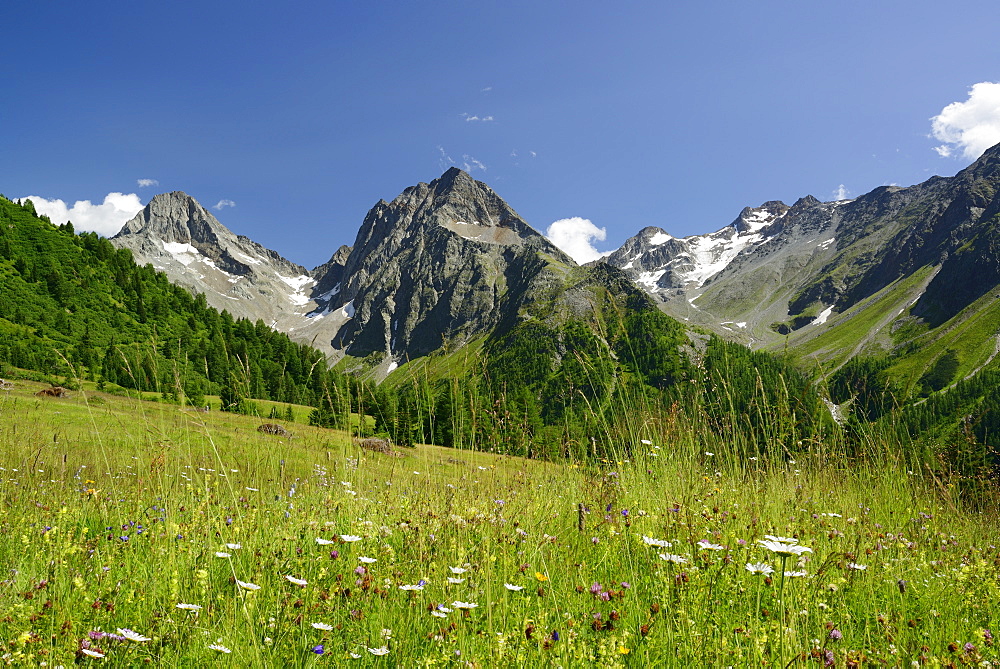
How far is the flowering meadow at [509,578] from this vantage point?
2520mm

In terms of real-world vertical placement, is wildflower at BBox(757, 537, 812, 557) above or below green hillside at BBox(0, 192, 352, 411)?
below

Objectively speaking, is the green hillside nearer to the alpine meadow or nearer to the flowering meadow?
the alpine meadow

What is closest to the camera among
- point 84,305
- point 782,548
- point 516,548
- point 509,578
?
point 782,548

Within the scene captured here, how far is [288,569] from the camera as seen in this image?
348cm

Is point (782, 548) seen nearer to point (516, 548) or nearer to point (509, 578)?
point (509, 578)

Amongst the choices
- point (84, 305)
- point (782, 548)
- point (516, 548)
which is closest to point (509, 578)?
point (516, 548)

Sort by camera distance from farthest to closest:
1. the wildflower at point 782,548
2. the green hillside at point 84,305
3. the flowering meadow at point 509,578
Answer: the green hillside at point 84,305 → the flowering meadow at point 509,578 → the wildflower at point 782,548

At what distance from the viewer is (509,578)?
141 inches

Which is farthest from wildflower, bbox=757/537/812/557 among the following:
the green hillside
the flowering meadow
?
the green hillside

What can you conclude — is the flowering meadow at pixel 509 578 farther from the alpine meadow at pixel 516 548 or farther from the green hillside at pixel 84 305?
the green hillside at pixel 84 305

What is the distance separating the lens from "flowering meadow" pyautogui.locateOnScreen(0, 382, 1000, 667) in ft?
8.27

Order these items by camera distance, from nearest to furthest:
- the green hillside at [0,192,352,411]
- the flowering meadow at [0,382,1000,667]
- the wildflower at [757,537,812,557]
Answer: the wildflower at [757,537,812,557], the flowering meadow at [0,382,1000,667], the green hillside at [0,192,352,411]

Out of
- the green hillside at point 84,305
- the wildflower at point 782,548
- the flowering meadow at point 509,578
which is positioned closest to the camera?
the wildflower at point 782,548

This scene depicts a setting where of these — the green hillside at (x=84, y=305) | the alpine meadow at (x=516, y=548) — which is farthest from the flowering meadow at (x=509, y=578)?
the green hillside at (x=84, y=305)
